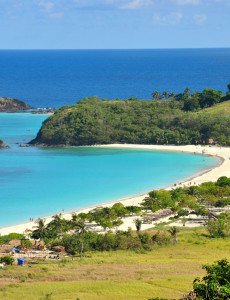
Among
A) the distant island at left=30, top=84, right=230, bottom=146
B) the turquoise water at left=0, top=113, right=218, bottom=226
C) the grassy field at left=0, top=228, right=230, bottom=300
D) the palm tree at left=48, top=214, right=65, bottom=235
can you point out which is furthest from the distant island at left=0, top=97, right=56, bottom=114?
the grassy field at left=0, top=228, right=230, bottom=300

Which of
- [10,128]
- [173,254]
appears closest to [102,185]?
[173,254]

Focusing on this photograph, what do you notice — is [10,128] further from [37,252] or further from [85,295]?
[85,295]

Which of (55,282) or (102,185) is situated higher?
(102,185)

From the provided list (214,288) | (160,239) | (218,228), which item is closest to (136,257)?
(160,239)

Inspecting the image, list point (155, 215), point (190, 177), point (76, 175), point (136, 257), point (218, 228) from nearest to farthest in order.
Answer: point (136, 257) < point (218, 228) < point (155, 215) < point (190, 177) < point (76, 175)

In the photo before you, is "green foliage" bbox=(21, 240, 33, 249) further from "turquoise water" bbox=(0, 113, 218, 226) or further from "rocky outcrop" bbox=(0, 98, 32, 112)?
"rocky outcrop" bbox=(0, 98, 32, 112)

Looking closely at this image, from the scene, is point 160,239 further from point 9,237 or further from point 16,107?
point 16,107

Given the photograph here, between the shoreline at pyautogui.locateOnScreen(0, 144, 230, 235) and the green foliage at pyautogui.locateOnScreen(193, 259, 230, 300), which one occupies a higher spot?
the shoreline at pyautogui.locateOnScreen(0, 144, 230, 235)
